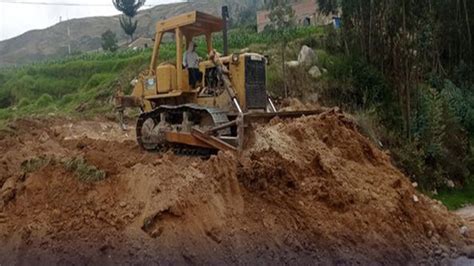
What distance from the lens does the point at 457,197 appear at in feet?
48.6

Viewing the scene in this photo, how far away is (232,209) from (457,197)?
877cm

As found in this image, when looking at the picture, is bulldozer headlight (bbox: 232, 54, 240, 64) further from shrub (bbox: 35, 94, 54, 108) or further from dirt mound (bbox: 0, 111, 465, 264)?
shrub (bbox: 35, 94, 54, 108)

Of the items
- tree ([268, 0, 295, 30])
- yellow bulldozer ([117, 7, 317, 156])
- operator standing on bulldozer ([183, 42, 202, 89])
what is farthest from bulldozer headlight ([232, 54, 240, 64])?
tree ([268, 0, 295, 30])

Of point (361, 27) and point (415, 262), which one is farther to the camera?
point (361, 27)

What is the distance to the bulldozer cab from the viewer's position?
1073cm

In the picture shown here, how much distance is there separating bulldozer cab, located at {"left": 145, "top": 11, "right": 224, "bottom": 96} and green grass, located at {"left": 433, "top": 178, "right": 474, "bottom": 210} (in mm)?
7059

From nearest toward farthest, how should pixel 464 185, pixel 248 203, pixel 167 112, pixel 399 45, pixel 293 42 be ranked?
pixel 248 203 < pixel 167 112 < pixel 464 185 < pixel 399 45 < pixel 293 42

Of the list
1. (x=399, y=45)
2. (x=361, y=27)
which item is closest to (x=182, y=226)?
(x=399, y=45)

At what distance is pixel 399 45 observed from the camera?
1767 centimetres

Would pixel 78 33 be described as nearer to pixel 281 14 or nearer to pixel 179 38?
pixel 281 14

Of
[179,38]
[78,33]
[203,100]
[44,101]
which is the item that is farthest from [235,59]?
[78,33]

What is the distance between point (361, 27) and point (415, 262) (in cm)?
1289

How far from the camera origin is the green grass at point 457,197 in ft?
46.6

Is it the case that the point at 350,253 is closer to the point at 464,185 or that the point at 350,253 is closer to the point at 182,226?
the point at 182,226
